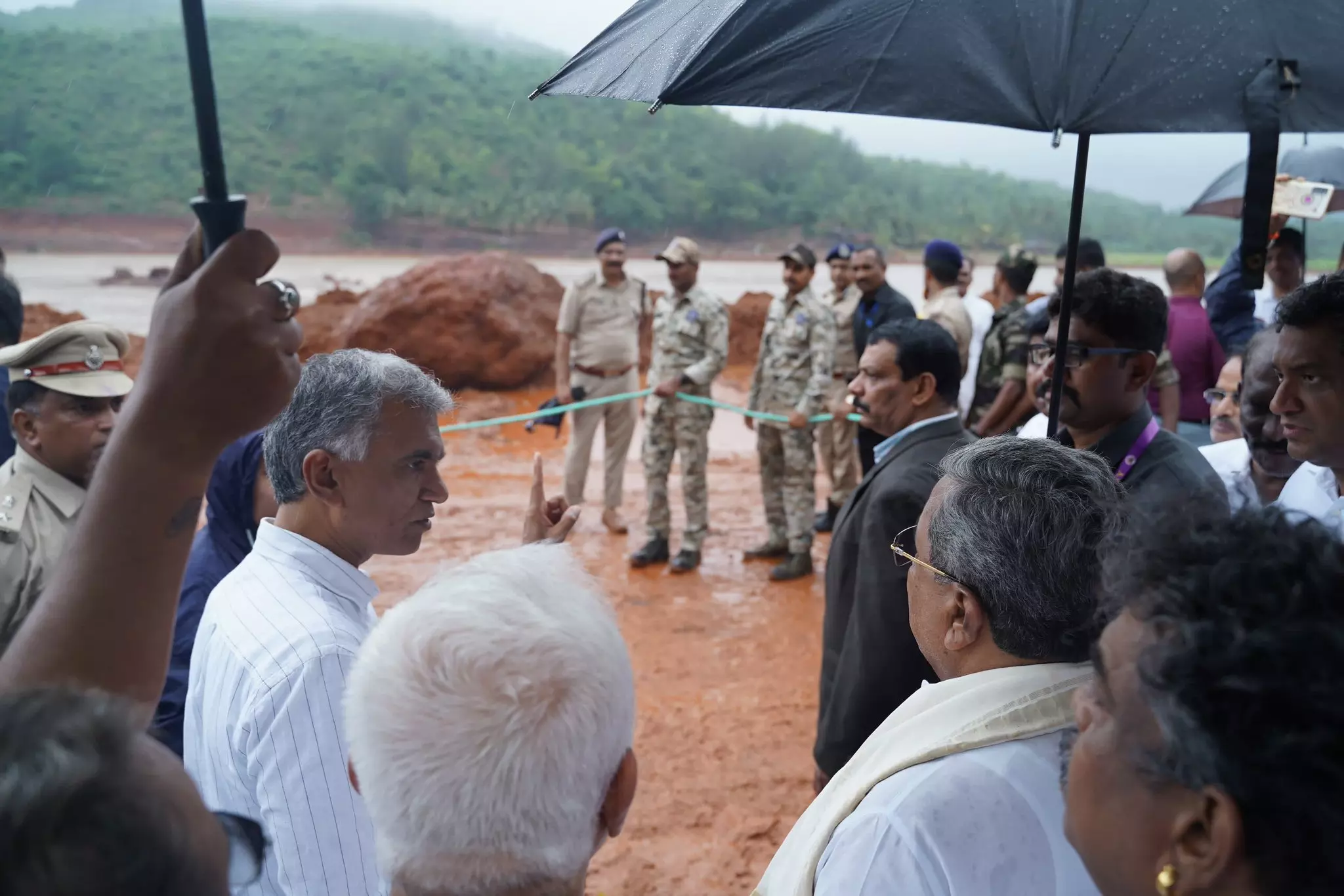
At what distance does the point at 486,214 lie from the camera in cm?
3244

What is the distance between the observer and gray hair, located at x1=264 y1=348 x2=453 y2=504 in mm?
2211

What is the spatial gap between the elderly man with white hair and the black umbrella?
99 cm

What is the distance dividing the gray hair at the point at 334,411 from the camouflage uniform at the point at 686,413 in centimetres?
560

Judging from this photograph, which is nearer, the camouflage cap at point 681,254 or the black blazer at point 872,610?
the black blazer at point 872,610

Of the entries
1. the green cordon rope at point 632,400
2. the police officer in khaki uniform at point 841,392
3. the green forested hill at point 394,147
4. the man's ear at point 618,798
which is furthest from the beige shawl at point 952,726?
the green forested hill at point 394,147

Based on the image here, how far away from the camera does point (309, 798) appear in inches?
69.0

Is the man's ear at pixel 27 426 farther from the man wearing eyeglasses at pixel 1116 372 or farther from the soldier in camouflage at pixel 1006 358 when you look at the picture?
the soldier in camouflage at pixel 1006 358

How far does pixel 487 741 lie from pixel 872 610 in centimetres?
199

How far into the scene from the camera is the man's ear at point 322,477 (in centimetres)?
219

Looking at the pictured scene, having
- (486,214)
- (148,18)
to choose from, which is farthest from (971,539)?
(148,18)

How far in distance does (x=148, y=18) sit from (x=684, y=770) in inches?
1693

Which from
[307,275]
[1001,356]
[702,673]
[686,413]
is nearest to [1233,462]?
[702,673]

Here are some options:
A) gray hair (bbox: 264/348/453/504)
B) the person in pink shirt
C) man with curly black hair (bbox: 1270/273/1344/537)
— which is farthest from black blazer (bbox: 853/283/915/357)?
gray hair (bbox: 264/348/453/504)

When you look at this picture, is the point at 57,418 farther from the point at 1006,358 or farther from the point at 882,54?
the point at 1006,358
